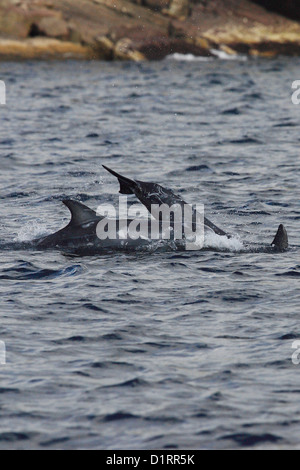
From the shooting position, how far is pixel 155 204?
534 inches

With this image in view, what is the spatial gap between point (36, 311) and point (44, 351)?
1310 millimetres

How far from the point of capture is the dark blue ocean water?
8188 mm

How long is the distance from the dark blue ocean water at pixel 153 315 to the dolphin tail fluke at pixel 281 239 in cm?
22

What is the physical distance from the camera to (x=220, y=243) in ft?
45.4

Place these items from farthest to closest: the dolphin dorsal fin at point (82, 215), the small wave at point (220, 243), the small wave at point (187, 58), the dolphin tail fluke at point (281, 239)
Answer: the small wave at point (187, 58) → the small wave at point (220, 243) → the dolphin tail fluke at point (281, 239) → the dolphin dorsal fin at point (82, 215)

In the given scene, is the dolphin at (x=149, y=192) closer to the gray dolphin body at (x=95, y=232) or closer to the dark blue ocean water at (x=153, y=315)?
the gray dolphin body at (x=95, y=232)

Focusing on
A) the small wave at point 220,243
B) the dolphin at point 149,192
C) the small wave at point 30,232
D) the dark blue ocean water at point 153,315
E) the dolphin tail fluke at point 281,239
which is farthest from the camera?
the small wave at point 30,232

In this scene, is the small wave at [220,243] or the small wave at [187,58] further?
the small wave at [187,58]

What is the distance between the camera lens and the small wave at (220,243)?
13789 millimetres

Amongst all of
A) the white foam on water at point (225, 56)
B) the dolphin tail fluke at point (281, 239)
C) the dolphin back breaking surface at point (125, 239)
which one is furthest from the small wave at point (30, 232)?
the white foam on water at point (225, 56)

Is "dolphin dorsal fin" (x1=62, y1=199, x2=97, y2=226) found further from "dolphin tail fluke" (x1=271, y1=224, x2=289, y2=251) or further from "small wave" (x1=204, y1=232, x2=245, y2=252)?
"dolphin tail fluke" (x1=271, y1=224, x2=289, y2=251)

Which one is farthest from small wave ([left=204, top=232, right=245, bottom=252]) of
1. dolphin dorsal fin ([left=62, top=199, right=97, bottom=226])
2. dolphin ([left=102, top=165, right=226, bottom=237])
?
dolphin dorsal fin ([left=62, top=199, right=97, bottom=226])

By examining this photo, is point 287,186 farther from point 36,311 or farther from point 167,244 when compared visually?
point 36,311

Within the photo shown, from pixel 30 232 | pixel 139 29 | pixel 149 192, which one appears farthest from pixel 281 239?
pixel 139 29
